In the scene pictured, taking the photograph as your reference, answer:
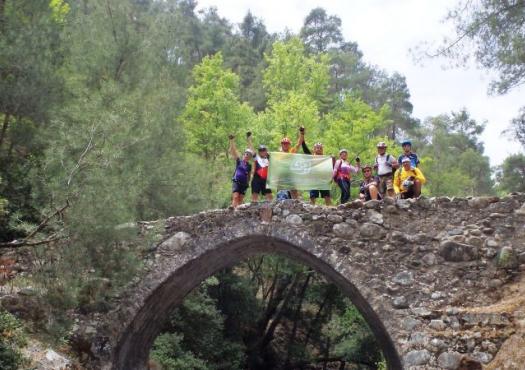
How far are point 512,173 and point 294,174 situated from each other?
1787 cm

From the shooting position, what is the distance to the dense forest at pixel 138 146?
23.5 feet

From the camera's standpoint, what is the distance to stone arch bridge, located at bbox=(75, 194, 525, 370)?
7816mm

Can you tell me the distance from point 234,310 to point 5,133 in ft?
28.7

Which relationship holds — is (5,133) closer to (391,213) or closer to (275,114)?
(391,213)

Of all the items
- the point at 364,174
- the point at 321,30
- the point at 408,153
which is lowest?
the point at 364,174

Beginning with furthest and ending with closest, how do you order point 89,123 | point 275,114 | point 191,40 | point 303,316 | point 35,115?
1. point 191,40
2. point 303,316
3. point 275,114
4. point 35,115
5. point 89,123

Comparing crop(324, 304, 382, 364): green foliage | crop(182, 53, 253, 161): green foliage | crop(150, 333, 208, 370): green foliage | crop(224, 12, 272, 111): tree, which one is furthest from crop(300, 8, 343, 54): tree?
crop(150, 333, 208, 370): green foliage

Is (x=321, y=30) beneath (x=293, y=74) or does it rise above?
above

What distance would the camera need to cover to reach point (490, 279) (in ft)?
26.6

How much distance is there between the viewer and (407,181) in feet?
29.6

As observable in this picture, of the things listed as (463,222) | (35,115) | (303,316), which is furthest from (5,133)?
(303,316)

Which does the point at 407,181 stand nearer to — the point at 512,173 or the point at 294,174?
the point at 294,174

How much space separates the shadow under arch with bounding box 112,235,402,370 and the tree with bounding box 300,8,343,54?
24786 mm

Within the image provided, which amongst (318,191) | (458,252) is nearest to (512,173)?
(318,191)
